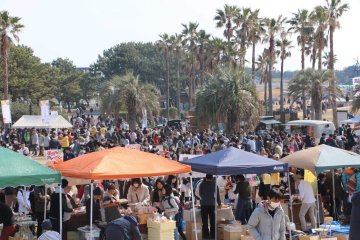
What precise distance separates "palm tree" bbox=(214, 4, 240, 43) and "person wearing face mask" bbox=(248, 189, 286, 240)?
4967 centimetres

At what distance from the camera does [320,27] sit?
51500 millimetres

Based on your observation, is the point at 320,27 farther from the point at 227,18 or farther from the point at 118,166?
the point at 118,166

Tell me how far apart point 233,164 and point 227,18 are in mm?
46298

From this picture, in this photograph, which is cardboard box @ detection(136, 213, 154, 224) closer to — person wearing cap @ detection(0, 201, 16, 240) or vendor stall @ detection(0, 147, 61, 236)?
vendor stall @ detection(0, 147, 61, 236)

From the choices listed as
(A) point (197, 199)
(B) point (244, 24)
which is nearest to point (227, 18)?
(B) point (244, 24)

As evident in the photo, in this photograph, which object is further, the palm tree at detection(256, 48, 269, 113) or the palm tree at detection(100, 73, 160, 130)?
the palm tree at detection(256, 48, 269, 113)

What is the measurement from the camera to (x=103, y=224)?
450 inches

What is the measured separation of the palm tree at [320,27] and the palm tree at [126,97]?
711 inches

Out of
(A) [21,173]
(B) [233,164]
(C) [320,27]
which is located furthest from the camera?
(C) [320,27]

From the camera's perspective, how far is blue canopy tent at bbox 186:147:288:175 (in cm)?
1239

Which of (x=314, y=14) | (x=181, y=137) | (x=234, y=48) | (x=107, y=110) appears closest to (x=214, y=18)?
(x=234, y=48)

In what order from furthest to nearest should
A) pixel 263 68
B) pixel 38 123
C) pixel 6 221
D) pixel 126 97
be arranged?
pixel 263 68 → pixel 126 97 → pixel 38 123 → pixel 6 221

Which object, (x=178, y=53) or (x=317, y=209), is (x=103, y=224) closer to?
(x=317, y=209)

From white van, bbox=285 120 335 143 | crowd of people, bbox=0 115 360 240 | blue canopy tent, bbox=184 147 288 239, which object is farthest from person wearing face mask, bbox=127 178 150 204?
white van, bbox=285 120 335 143
